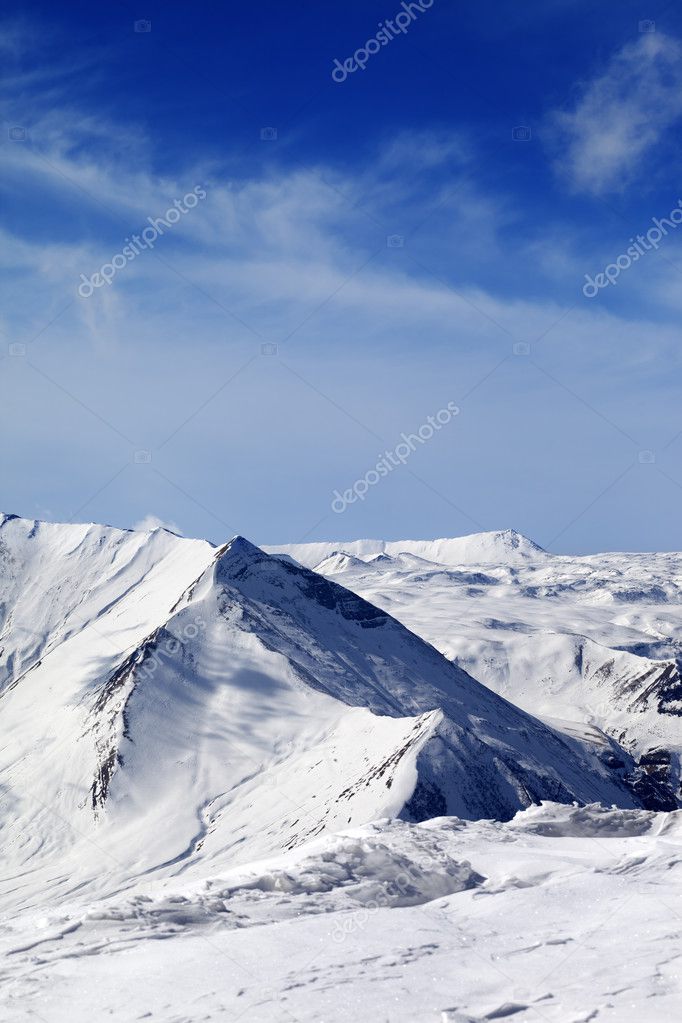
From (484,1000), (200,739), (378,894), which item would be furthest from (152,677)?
(484,1000)

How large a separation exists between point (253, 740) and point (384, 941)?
85556 mm

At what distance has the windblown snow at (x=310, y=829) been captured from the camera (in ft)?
92.7

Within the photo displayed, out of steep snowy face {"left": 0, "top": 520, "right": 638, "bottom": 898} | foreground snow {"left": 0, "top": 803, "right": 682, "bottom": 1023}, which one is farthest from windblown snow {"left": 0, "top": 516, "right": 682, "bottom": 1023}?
steep snowy face {"left": 0, "top": 520, "right": 638, "bottom": 898}

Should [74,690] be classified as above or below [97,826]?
above

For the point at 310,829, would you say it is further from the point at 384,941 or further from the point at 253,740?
the point at 384,941

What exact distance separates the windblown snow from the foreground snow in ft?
0.39

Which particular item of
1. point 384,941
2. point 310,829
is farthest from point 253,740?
point 384,941

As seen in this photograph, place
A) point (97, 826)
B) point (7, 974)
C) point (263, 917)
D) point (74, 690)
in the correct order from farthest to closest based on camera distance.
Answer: point (74, 690) → point (97, 826) → point (263, 917) → point (7, 974)

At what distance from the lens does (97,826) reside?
110 metres

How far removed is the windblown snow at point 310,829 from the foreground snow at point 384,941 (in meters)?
0.12

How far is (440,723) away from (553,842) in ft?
153

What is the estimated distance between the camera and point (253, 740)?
116 m

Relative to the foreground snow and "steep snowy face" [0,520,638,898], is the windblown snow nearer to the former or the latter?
the foreground snow

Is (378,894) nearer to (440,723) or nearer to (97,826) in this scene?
(440,723)
